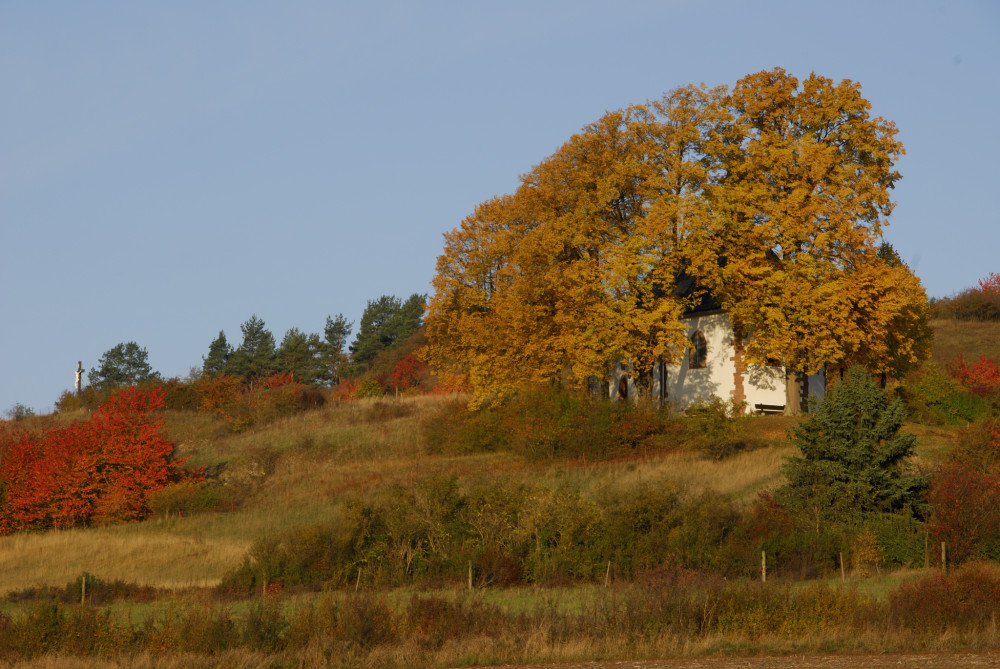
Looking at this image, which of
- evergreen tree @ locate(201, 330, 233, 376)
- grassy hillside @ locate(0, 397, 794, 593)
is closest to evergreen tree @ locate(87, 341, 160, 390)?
evergreen tree @ locate(201, 330, 233, 376)

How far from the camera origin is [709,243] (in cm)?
4181

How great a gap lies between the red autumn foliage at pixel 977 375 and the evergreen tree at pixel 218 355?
81684 mm

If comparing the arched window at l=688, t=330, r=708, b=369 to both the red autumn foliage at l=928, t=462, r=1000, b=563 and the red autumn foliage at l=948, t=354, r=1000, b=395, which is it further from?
the red autumn foliage at l=928, t=462, r=1000, b=563

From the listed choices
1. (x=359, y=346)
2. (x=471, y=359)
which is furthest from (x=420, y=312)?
(x=471, y=359)

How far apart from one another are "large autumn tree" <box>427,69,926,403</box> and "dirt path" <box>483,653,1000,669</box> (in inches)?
958

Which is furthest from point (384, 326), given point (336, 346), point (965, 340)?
point (965, 340)

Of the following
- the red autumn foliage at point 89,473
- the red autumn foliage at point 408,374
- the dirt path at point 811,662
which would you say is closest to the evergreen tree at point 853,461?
the dirt path at point 811,662

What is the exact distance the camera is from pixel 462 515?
2670 centimetres

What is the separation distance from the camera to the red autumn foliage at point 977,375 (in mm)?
48150

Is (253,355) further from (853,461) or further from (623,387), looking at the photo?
(853,461)

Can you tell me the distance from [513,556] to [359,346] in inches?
3150

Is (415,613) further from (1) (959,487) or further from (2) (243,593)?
(1) (959,487)

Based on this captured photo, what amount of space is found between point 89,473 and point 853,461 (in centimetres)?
2995

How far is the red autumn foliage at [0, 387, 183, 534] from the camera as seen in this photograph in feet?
131
